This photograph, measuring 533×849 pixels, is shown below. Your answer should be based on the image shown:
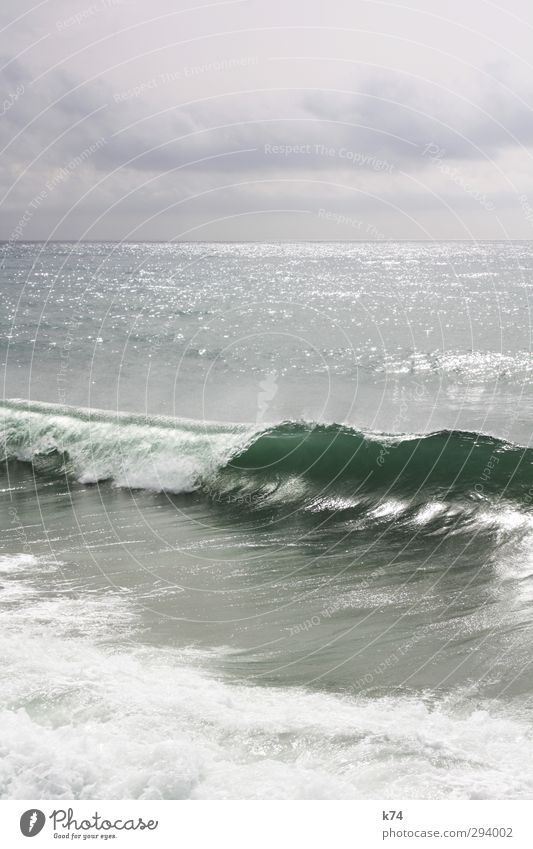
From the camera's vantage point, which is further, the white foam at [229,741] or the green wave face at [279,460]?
the green wave face at [279,460]

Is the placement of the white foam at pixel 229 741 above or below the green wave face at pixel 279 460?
below

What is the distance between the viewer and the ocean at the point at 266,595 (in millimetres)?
6109

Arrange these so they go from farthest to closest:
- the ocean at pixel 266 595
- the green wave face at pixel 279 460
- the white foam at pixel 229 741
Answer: the green wave face at pixel 279 460 → the ocean at pixel 266 595 → the white foam at pixel 229 741

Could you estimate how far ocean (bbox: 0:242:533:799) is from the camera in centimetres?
611

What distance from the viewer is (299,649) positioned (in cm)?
841

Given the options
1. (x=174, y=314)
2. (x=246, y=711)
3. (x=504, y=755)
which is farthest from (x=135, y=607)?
(x=174, y=314)

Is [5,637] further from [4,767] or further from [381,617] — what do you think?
[381,617]

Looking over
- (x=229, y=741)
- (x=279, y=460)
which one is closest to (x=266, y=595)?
(x=229, y=741)

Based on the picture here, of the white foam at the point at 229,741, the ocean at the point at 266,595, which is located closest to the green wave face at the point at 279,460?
the ocean at the point at 266,595

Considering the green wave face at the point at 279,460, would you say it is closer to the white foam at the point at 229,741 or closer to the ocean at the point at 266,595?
the ocean at the point at 266,595

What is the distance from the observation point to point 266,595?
32.8 feet

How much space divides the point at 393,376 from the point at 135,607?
22474mm
